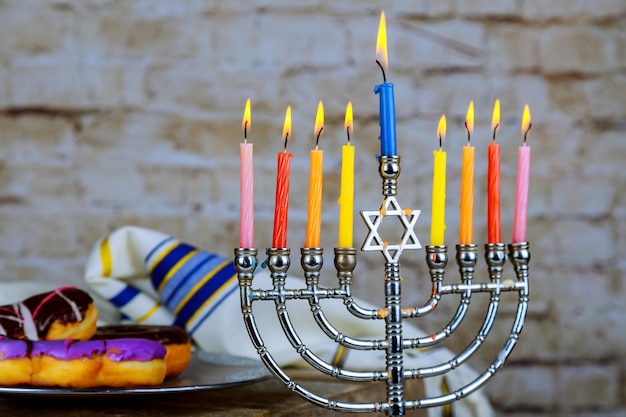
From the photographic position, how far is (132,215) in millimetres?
1438

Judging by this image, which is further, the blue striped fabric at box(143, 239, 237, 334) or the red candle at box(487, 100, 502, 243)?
the blue striped fabric at box(143, 239, 237, 334)

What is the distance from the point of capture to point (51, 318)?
0.90m

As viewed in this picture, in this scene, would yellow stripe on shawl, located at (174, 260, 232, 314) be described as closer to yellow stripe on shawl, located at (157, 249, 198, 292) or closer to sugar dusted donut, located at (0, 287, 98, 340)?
yellow stripe on shawl, located at (157, 249, 198, 292)

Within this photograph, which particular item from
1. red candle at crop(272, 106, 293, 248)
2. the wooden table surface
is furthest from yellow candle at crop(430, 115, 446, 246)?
the wooden table surface

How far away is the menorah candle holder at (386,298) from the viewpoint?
2.39 feet

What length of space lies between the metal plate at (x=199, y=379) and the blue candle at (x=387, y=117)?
10.3 inches

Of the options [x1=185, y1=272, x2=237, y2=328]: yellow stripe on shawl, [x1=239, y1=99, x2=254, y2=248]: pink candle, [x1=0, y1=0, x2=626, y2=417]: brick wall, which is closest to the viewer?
[x1=239, y1=99, x2=254, y2=248]: pink candle

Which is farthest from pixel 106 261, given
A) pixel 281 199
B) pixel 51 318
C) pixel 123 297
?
pixel 281 199

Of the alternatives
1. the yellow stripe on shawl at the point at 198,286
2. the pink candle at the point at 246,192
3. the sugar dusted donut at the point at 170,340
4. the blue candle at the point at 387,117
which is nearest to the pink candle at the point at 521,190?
the blue candle at the point at 387,117

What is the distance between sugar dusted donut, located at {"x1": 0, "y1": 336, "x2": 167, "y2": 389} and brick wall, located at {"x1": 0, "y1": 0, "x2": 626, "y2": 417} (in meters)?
0.62

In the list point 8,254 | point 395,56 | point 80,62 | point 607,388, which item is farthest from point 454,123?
point 8,254

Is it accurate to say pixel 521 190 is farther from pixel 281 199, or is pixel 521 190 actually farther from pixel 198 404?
pixel 198 404

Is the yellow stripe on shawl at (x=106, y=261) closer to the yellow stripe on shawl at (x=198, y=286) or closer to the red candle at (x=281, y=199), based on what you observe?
the yellow stripe on shawl at (x=198, y=286)

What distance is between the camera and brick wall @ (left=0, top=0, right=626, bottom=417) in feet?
4.70
